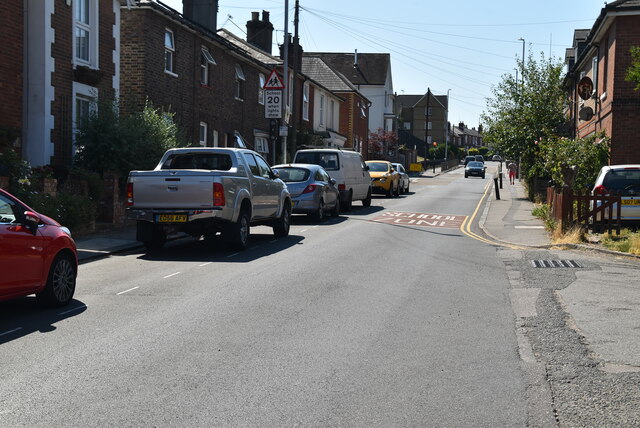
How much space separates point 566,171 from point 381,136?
53475 millimetres

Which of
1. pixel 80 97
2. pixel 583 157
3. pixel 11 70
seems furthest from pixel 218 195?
pixel 583 157

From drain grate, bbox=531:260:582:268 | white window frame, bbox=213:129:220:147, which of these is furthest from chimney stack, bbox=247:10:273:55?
drain grate, bbox=531:260:582:268

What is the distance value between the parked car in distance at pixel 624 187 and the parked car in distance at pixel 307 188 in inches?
295

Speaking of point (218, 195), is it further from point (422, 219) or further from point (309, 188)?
point (422, 219)

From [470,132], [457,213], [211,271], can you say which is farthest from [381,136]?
[470,132]

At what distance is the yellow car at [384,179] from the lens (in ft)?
116

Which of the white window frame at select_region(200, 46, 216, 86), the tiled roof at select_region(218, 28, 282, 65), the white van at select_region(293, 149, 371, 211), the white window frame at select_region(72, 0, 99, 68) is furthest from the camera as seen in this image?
the tiled roof at select_region(218, 28, 282, 65)

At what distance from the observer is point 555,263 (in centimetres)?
1292

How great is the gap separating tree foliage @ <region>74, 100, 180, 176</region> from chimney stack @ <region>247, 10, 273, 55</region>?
91.8ft

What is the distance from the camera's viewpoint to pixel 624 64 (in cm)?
2325

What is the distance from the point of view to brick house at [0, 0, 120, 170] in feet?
57.1

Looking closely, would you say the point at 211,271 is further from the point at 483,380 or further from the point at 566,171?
the point at 566,171

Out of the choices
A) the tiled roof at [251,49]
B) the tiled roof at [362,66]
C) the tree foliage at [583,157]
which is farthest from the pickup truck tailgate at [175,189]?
the tiled roof at [362,66]

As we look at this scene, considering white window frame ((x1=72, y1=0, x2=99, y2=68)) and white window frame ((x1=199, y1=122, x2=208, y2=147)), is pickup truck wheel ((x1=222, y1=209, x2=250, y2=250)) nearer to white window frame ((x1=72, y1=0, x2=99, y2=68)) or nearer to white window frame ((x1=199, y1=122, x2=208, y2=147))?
white window frame ((x1=72, y1=0, x2=99, y2=68))
